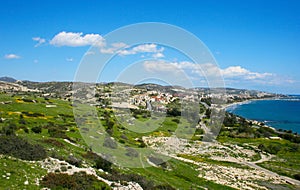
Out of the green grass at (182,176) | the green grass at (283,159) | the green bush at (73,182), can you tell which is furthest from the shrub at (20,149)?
the green grass at (283,159)

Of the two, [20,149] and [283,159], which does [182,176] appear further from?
[283,159]

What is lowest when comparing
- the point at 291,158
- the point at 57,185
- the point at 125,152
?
the point at 291,158

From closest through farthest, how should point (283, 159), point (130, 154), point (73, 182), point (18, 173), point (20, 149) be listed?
point (18, 173)
point (73, 182)
point (20, 149)
point (130, 154)
point (283, 159)

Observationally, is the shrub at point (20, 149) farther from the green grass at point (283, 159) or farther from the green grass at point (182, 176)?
the green grass at point (283, 159)

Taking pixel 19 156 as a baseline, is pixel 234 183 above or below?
below

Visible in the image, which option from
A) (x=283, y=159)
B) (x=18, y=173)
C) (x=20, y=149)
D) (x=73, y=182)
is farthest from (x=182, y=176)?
(x=283, y=159)

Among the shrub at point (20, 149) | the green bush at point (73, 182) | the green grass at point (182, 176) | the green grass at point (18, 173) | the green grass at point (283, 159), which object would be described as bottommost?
the green grass at point (283, 159)

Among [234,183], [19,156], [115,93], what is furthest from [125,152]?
[115,93]

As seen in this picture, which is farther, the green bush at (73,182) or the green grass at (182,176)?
the green grass at (182,176)

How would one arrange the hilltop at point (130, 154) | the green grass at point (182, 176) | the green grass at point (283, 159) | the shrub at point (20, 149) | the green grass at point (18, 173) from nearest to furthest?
the green grass at point (18, 173) → the hilltop at point (130, 154) → the shrub at point (20, 149) → the green grass at point (182, 176) → the green grass at point (283, 159)

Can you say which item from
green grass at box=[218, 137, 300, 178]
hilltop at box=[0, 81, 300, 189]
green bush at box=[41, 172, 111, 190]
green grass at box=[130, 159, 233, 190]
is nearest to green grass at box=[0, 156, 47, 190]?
hilltop at box=[0, 81, 300, 189]

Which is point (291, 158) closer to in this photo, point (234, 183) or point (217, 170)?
point (217, 170)
